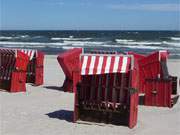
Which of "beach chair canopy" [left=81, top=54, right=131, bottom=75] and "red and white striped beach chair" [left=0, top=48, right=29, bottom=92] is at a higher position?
"beach chair canopy" [left=81, top=54, right=131, bottom=75]

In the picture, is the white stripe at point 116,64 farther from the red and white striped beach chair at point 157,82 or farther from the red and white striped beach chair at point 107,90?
the red and white striped beach chair at point 157,82

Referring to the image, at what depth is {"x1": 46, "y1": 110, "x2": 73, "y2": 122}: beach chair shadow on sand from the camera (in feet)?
31.7

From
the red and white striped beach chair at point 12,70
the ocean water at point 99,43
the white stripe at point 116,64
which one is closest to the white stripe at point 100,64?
the white stripe at point 116,64

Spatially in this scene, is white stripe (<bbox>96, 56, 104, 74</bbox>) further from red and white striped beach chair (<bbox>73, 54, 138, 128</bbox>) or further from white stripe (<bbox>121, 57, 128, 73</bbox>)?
white stripe (<bbox>121, 57, 128, 73</bbox>)

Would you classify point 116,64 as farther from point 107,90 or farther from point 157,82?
point 157,82

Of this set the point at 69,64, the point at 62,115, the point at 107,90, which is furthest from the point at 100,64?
the point at 69,64

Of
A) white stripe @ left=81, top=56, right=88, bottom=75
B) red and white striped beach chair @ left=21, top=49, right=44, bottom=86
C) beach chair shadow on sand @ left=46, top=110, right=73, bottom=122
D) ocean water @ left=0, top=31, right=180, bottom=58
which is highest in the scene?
white stripe @ left=81, top=56, right=88, bottom=75

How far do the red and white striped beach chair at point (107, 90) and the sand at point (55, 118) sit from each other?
0.80 feet

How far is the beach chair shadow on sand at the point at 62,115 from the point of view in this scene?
9.67 meters

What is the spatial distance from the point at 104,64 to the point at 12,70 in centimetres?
518

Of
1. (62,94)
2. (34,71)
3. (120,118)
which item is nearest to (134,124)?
(120,118)

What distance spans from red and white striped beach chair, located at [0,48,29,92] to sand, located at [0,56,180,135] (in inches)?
13.2

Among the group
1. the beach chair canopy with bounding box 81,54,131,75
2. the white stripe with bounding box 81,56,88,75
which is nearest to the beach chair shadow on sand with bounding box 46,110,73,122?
the white stripe with bounding box 81,56,88,75

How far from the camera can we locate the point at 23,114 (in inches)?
393
